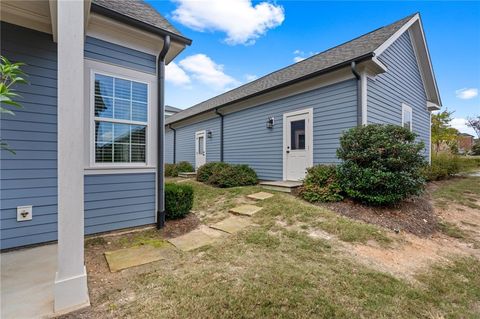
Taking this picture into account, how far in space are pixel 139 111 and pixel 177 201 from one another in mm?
1862

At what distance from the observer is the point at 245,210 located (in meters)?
5.18

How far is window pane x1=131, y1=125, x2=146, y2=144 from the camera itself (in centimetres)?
406

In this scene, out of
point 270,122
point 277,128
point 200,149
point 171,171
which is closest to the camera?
point 277,128

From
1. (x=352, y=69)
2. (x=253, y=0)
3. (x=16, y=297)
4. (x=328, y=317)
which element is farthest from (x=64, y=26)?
(x=253, y=0)

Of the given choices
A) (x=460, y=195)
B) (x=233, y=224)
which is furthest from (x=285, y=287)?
(x=460, y=195)

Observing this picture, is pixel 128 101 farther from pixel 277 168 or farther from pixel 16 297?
pixel 277 168

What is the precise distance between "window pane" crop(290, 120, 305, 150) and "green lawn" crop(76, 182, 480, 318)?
416 cm

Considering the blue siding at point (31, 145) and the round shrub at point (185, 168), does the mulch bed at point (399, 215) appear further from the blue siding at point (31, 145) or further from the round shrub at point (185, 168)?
the round shrub at point (185, 168)

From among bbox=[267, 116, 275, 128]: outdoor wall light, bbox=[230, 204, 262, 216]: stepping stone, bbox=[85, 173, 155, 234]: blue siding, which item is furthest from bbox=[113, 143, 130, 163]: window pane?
bbox=[267, 116, 275, 128]: outdoor wall light

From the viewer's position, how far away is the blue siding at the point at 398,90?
255 inches

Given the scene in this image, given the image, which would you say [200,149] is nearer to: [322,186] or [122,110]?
[322,186]

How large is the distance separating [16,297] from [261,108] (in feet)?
26.3

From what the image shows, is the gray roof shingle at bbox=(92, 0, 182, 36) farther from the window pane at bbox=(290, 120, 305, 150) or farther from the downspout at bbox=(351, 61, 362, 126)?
the window pane at bbox=(290, 120, 305, 150)

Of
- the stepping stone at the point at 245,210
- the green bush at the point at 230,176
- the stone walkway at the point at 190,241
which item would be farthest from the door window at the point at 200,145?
the stone walkway at the point at 190,241
